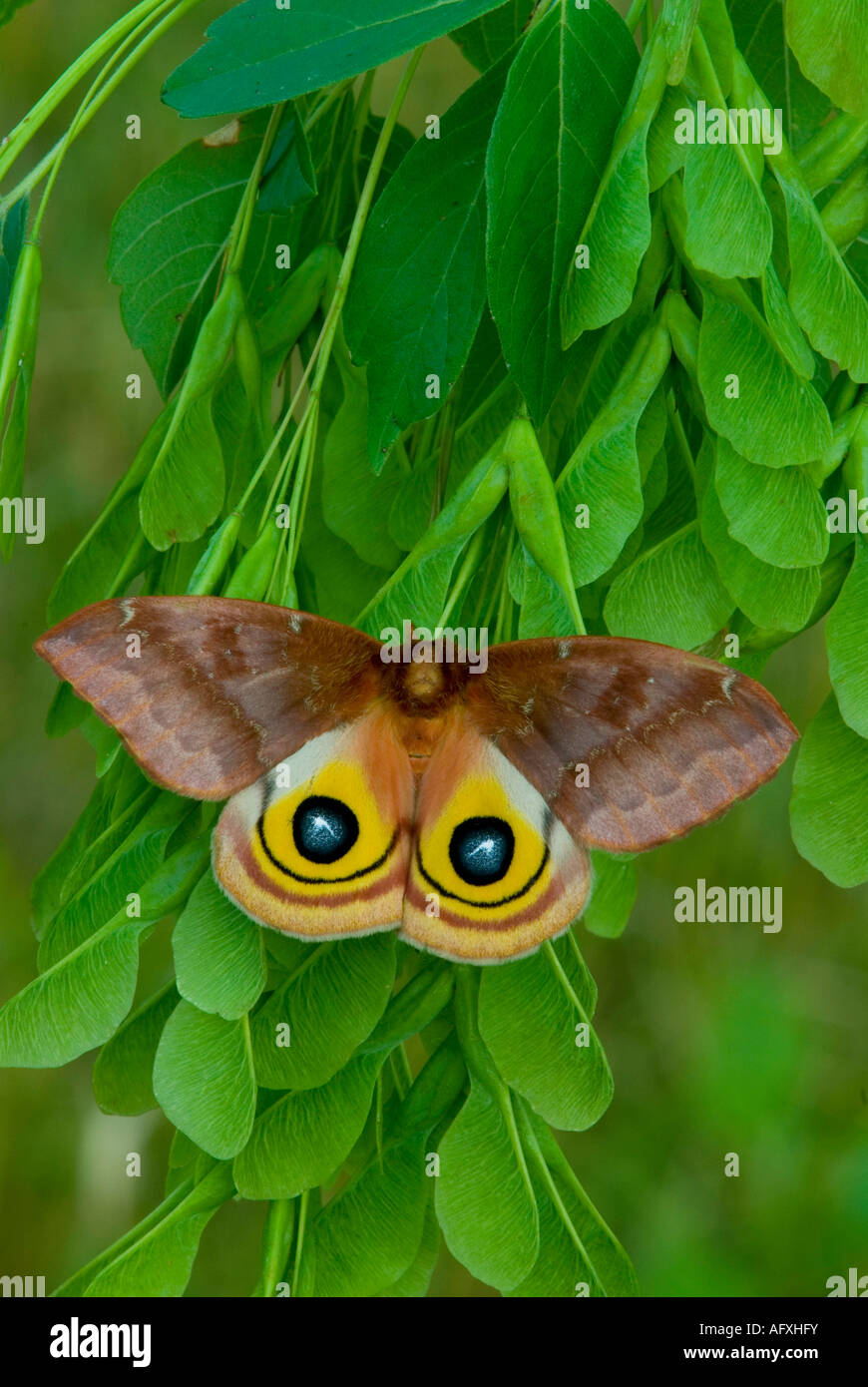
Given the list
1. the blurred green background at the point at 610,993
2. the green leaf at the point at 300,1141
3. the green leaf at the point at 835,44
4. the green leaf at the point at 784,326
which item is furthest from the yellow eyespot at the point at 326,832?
the blurred green background at the point at 610,993

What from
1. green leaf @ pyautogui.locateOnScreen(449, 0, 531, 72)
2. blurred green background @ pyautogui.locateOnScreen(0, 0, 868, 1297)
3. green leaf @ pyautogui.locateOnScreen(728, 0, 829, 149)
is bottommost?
blurred green background @ pyautogui.locateOnScreen(0, 0, 868, 1297)

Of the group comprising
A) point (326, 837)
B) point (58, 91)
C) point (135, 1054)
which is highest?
point (58, 91)

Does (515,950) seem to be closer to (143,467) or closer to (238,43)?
(143,467)

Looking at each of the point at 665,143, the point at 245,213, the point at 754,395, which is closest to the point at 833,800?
the point at 754,395

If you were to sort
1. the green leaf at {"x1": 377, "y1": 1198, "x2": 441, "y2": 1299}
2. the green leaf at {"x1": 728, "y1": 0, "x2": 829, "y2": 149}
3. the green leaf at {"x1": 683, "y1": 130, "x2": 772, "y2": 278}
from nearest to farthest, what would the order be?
the green leaf at {"x1": 683, "y1": 130, "x2": 772, "y2": 278}
the green leaf at {"x1": 377, "y1": 1198, "x2": 441, "y2": 1299}
the green leaf at {"x1": 728, "y1": 0, "x2": 829, "y2": 149}

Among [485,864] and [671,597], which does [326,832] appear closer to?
[485,864]

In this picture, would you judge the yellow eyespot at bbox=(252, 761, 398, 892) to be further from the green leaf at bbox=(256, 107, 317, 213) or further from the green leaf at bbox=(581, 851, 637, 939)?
the green leaf at bbox=(256, 107, 317, 213)

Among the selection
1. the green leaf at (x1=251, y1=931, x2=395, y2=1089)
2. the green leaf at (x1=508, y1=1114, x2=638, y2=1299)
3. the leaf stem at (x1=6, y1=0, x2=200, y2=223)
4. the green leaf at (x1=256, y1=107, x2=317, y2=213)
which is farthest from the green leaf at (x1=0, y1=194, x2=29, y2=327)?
the green leaf at (x1=508, y1=1114, x2=638, y2=1299)
